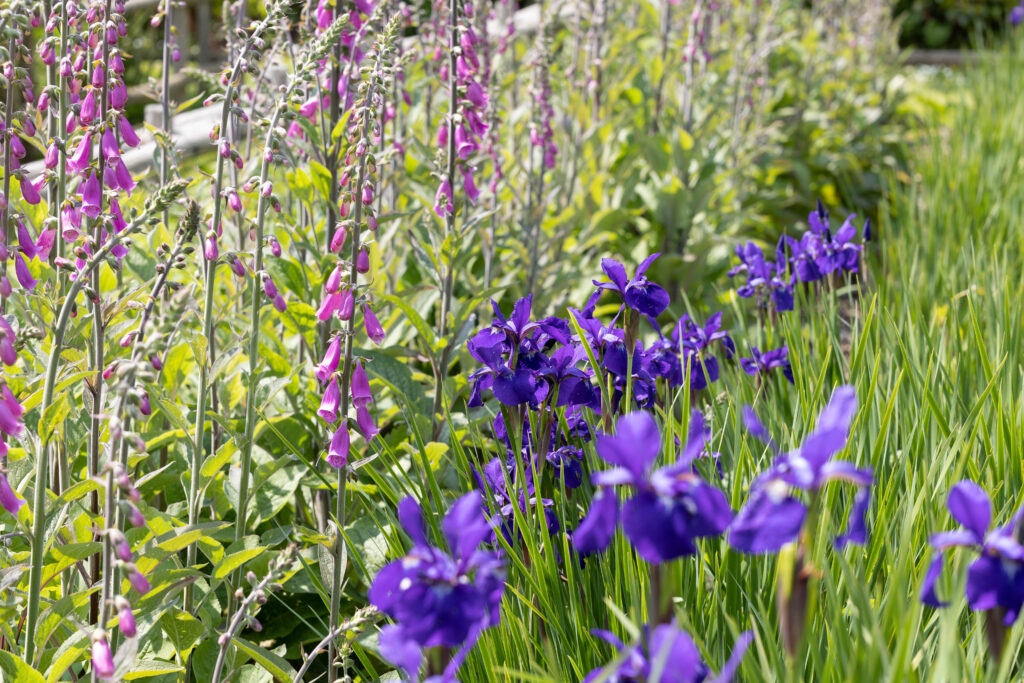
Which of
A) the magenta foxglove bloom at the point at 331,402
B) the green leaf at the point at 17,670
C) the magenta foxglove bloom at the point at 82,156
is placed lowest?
the green leaf at the point at 17,670

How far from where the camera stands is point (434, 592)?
39.9 inches

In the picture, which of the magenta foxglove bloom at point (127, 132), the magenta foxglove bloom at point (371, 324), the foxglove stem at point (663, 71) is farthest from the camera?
the foxglove stem at point (663, 71)

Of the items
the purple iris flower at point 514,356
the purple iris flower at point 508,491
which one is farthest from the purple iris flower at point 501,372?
the purple iris flower at point 508,491

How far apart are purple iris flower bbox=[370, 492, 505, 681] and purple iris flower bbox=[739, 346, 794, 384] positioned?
152 centimetres

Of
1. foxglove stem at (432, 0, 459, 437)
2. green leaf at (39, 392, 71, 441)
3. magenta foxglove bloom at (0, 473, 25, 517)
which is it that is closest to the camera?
magenta foxglove bloom at (0, 473, 25, 517)

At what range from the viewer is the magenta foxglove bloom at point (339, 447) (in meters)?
1.81

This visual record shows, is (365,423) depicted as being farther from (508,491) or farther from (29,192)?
(29,192)

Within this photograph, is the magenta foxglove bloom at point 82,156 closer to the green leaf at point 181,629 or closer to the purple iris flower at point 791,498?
the green leaf at point 181,629

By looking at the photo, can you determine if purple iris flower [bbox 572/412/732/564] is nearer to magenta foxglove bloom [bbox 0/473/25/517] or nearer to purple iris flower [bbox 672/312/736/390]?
magenta foxglove bloom [bbox 0/473/25/517]

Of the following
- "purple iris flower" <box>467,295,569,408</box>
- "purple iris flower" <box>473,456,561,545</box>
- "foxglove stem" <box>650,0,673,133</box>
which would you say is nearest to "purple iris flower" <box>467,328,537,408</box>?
"purple iris flower" <box>467,295,569,408</box>

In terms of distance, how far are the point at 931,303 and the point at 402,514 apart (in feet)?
8.29

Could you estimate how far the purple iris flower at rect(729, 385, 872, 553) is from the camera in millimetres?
886

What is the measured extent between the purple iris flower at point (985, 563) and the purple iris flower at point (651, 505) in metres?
0.25

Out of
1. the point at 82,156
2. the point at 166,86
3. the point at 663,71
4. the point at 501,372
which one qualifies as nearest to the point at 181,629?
the point at 501,372
